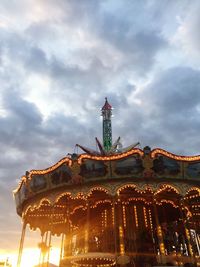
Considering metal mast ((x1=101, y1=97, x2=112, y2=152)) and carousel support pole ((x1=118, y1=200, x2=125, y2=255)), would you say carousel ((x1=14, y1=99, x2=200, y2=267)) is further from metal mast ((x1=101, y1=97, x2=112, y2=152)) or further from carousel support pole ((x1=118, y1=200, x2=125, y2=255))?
metal mast ((x1=101, y1=97, x2=112, y2=152))

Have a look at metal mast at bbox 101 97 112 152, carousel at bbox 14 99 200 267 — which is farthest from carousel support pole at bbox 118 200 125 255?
metal mast at bbox 101 97 112 152

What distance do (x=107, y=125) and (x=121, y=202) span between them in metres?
9.23

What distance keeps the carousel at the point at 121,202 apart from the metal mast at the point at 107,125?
13.8ft

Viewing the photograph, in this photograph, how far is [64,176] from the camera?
1553 cm

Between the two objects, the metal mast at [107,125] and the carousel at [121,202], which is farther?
the metal mast at [107,125]

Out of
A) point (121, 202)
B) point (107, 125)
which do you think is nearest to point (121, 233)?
point (121, 202)

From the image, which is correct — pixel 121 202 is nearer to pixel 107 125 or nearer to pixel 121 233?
pixel 121 233

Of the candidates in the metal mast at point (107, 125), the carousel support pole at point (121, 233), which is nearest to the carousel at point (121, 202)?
the carousel support pole at point (121, 233)

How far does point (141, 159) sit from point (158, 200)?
4.54 meters

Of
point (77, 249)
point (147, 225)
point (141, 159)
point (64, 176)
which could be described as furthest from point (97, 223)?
point (141, 159)

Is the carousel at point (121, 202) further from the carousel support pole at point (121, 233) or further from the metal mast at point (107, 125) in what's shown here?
the metal mast at point (107, 125)

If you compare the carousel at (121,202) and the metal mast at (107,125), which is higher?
the metal mast at (107,125)

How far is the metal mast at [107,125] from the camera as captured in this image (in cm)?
2366

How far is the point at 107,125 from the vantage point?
81.7ft
